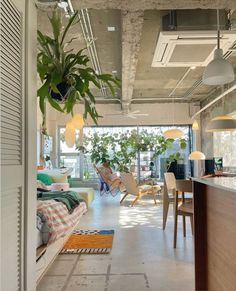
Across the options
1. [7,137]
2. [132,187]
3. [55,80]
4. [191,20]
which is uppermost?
[191,20]

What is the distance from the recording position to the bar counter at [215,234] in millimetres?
1962

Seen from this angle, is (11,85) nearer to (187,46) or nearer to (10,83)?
(10,83)

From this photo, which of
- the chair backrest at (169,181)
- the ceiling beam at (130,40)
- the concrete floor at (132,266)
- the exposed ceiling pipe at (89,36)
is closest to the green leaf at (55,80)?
the exposed ceiling pipe at (89,36)

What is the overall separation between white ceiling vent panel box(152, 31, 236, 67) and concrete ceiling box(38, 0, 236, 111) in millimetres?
221

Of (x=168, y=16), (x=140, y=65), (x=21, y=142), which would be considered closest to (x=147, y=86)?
(x=140, y=65)

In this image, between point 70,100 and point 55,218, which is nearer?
point 70,100

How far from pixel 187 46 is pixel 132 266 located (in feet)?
9.44

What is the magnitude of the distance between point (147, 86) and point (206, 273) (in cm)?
673

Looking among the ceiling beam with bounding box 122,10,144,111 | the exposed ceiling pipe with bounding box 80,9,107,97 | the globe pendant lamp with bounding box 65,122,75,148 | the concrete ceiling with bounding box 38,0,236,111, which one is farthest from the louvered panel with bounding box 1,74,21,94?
the globe pendant lamp with bounding box 65,122,75,148

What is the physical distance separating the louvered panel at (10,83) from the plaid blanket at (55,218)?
1.32m

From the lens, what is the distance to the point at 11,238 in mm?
1597

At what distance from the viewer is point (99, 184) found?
10.9 metres

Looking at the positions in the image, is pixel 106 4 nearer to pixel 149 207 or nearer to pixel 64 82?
pixel 64 82

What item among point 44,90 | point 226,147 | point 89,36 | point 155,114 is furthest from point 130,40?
point 155,114
